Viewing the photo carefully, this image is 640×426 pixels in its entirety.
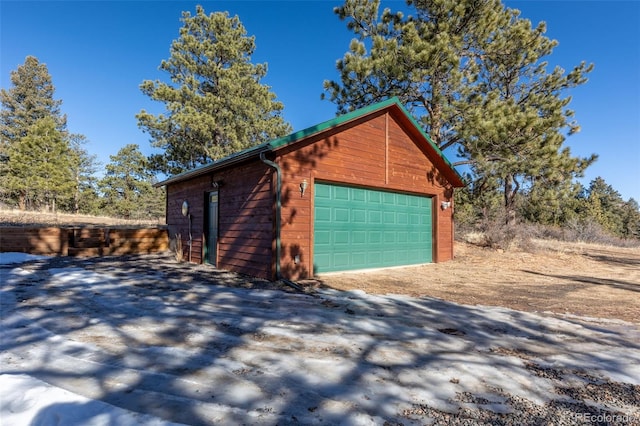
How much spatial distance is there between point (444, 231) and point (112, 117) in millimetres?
19365

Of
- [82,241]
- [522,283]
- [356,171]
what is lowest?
[522,283]

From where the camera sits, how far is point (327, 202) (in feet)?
24.9

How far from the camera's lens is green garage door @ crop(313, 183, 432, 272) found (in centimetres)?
754

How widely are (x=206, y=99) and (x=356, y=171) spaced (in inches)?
472

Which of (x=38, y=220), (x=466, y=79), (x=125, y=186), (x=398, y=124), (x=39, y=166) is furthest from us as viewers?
(x=125, y=186)

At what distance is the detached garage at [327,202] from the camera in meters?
6.86

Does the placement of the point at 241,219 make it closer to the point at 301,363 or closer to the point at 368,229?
the point at 368,229

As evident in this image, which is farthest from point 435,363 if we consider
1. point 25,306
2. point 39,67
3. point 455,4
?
point 39,67

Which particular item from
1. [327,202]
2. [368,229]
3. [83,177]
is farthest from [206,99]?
[83,177]

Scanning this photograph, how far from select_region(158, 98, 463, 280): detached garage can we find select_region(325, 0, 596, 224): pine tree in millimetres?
2226

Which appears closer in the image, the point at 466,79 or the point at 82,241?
the point at 82,241

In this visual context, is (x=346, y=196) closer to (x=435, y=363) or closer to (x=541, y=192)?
(x=435, y=363)

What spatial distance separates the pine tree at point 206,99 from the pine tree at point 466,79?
5.89 m

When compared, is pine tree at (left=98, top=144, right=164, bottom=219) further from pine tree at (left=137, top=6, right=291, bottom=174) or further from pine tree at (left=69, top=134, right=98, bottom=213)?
pine tree at (left=137, top=6, right=291, bottom=174)
